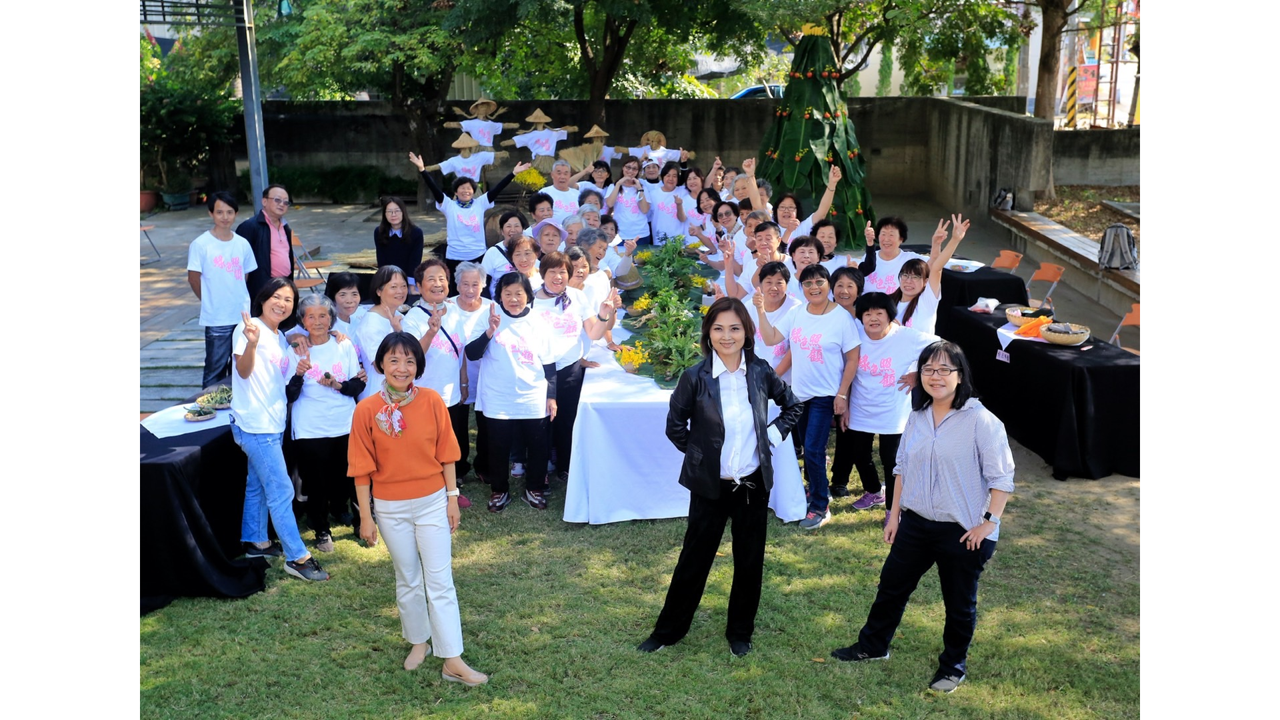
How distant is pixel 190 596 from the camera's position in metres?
5.28

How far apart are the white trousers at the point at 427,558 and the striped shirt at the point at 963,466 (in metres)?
1.96

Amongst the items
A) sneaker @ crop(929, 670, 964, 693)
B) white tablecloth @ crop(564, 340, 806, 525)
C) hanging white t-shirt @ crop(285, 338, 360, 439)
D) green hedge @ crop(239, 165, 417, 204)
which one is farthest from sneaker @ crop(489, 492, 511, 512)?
green hedge @ crop(239, 165, 417, 204)

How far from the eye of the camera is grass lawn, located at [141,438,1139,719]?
4.38m

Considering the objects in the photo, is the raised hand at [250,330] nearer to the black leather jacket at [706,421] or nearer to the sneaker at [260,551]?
the sneaker at [260,551]

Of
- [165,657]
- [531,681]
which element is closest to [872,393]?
[531,681]

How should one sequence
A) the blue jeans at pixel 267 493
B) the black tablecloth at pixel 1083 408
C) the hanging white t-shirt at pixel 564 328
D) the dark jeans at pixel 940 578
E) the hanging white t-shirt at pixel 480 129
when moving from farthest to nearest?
the hanging white t-shirt at pixel 480 129 < the black tablecloth at pixel 1083 408 < the hanging white t-shirt at pixel 564 328 < the blue jeans at pixel 267 493 < the dark jeans at pixel 940 578

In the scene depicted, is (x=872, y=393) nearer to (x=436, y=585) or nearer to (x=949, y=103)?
(x=436, y=585)

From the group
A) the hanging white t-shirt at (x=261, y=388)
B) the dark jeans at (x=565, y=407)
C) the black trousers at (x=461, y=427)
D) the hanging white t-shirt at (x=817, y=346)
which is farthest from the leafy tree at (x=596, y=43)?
the hanging white t-shirt at (x=261, y=388)

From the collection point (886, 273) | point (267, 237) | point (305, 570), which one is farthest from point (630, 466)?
point (267, 237)

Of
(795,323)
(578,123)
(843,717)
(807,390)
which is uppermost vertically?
(578,123)

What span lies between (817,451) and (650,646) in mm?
1824

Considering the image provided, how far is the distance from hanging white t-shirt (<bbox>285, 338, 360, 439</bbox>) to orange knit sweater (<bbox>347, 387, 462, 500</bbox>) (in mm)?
1240

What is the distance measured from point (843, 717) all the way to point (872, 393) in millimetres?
2096

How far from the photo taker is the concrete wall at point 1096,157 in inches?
619
